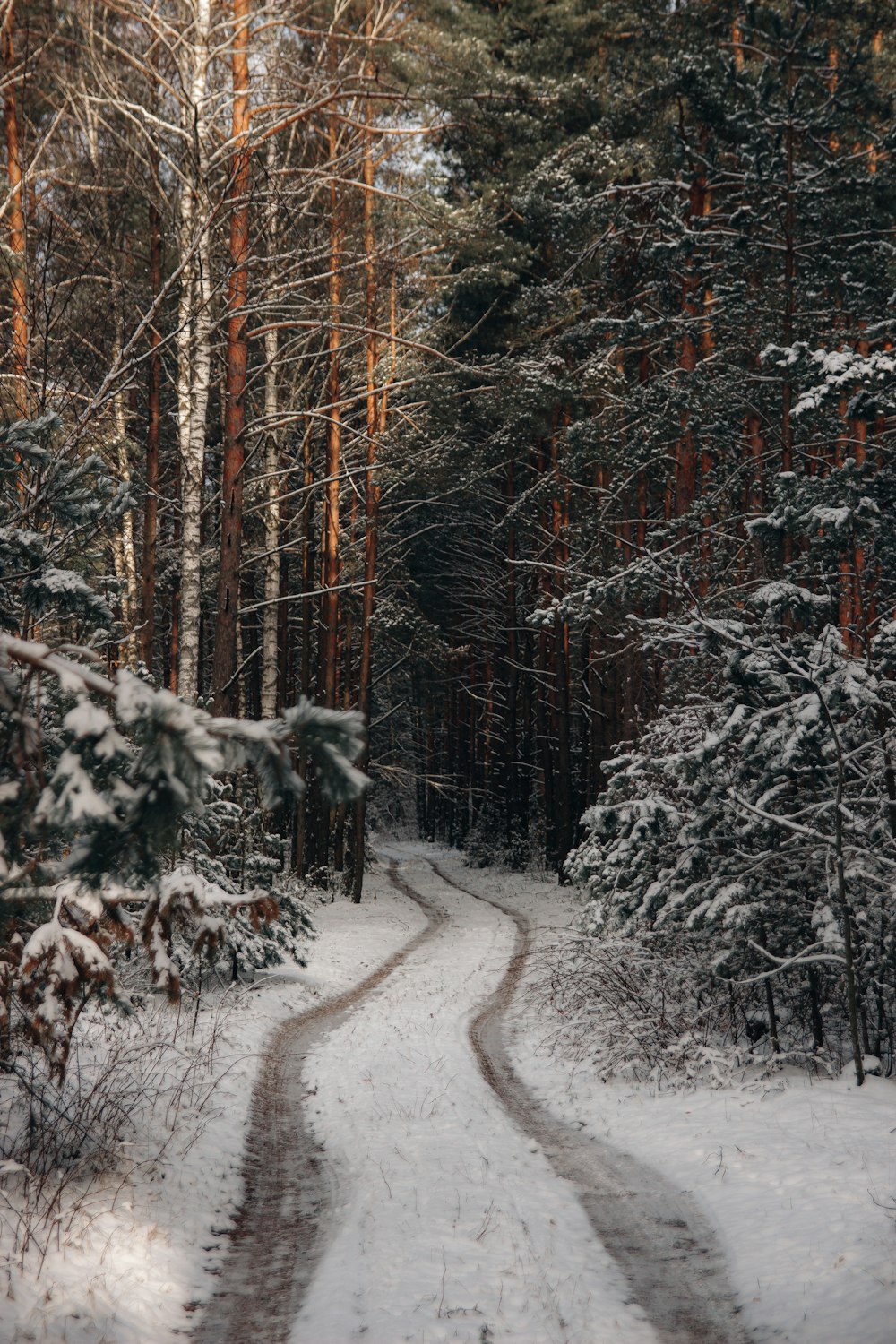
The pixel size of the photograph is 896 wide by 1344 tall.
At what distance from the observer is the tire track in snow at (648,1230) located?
4.72 meters

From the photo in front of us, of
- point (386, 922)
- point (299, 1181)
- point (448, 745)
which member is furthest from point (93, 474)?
point (448, 745)

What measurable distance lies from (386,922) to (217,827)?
9091 millimetres

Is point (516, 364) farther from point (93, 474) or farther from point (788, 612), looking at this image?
point (93, 474)

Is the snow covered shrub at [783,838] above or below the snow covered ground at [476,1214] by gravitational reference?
above

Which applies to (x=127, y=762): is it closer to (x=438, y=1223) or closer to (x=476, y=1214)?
(x=438, y=1223)

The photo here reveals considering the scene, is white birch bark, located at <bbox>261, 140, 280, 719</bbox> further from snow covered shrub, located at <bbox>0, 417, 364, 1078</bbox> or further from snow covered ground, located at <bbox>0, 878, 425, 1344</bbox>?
snow covered ground, located at <bbox>0, 878, 425, 1344</bbox>

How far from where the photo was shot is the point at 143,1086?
7.11 metres

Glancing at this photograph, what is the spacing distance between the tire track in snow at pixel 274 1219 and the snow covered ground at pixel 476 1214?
10 centimetres

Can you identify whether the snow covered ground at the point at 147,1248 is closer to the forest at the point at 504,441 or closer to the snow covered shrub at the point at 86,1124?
the snow covered shrub at the point at 86,1124

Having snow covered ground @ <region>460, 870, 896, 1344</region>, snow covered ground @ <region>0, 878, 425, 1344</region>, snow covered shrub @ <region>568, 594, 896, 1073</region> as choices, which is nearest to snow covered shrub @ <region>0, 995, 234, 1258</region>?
snow covered ground @ <region>0, 878, 425, 1344</region>

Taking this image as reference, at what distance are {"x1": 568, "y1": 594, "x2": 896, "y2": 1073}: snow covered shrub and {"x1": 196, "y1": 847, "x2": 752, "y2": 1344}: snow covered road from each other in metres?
2.32

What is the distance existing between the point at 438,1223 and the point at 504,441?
19.0 m

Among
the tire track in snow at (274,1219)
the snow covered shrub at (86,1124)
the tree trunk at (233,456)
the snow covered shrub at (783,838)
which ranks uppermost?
the tree trunk at (233,456)

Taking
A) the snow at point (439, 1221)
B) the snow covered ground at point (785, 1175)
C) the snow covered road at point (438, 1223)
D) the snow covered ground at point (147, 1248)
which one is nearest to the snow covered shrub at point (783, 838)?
the snow covered ground at point (785, 1175)
